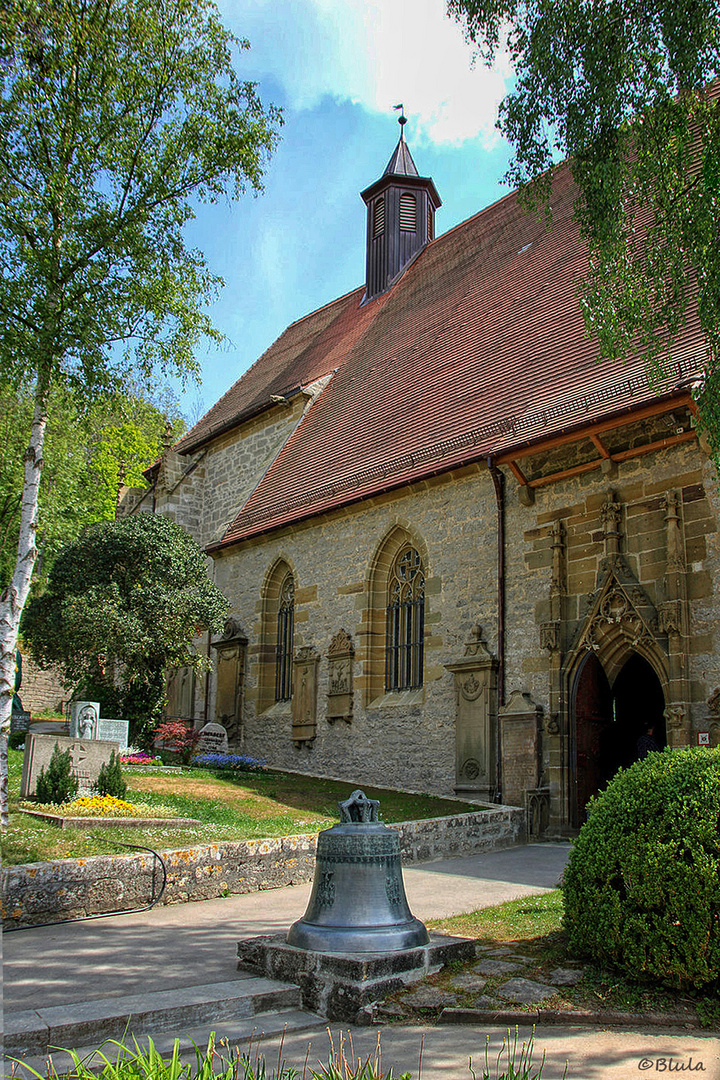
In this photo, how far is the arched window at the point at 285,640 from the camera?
733 inches

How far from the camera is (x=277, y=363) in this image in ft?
86.4

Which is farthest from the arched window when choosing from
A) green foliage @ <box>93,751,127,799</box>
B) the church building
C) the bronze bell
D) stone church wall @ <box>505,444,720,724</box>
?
the bronze bell

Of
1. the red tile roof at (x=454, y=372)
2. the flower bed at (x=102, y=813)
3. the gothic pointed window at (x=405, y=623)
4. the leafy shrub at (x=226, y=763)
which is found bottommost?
the flower bed at (x=102, y=813)

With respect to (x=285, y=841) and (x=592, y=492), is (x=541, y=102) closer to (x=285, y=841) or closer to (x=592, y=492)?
(x=592, y=492)

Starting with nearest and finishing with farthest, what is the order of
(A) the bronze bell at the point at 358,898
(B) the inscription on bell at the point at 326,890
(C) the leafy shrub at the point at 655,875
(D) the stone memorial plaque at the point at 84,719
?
1. (C) the leafy shrub at the point at 655,875
2. (A) the bronze bell at the point at 358,898
3. (B) the inscription on bell at the point at 326,890
4. (D) the stone memorial plaque at the point at 84,719

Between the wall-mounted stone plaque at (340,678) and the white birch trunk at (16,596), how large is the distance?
7.79 m

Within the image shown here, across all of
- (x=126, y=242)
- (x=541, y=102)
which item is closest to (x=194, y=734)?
(x=126, y=242)

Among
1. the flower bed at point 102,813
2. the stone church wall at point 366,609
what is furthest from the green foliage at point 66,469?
the flower bed at point 102,813

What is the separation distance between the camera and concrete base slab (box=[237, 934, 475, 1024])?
14.7 ft

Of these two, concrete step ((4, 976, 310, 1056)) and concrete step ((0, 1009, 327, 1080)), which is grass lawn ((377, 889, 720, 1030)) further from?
concrete step ((4, 976, 310, 1056))

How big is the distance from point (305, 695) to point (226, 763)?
6.58 feet

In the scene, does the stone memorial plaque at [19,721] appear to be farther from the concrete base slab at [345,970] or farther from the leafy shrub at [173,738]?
the concrete base slab at [345,970]

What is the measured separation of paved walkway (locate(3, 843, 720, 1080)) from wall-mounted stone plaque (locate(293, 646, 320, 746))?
7.55 metres

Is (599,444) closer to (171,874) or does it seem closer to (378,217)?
(171,874)
